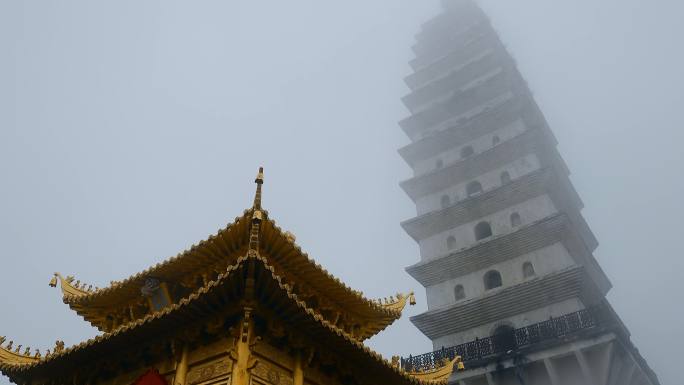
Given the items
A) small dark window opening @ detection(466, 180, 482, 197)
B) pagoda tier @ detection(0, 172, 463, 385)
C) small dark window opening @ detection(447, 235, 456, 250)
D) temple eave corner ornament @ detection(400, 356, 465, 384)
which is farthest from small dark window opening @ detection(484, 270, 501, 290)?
pagoda tier @ detection(0, 172, 463, 385)

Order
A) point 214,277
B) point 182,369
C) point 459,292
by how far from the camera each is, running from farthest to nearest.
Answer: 1. point 459,292
2. point 214,277
3. point 182,369

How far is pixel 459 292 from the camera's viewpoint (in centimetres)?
2706

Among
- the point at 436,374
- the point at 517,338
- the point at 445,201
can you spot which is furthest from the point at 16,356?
the point at 445,201

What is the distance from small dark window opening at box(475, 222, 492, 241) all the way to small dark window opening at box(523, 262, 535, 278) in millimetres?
3061

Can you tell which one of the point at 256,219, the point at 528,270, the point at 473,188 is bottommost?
the point at 256,219

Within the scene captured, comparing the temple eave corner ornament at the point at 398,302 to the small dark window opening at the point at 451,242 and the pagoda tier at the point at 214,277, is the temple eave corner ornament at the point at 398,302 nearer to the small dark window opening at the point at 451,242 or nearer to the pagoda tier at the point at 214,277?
the pagoda tier at the point at 214,277

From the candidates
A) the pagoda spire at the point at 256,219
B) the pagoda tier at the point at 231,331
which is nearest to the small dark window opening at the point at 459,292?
the pagoda tier at the point at 231,331

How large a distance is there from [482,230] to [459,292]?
12.3ft

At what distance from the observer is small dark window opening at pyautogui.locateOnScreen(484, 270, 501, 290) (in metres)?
26.6

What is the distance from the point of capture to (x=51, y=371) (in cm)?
1179

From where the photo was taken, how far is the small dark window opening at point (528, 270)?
25.6 m

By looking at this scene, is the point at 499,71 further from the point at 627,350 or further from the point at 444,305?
the point at 627,350

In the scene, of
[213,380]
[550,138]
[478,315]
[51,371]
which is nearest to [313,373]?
[213,380]

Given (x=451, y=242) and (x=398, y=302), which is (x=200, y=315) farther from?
(x=451, y=242)
